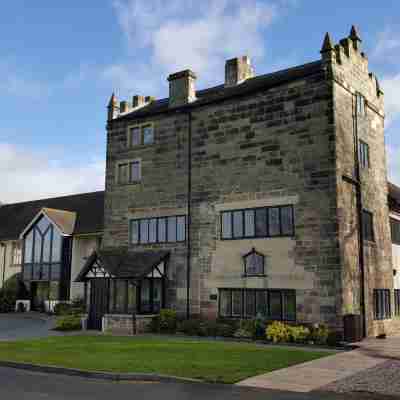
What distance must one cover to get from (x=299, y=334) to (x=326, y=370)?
6.25 m

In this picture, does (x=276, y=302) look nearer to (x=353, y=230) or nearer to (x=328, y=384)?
(x=353, y=230)

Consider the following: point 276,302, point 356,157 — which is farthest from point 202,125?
point 276,302

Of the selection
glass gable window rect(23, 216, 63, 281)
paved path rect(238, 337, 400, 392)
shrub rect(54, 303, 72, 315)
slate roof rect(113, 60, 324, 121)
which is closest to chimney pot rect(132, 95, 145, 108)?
slate roof rect(113, 60, 324, 121)

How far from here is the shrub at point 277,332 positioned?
64.2ft

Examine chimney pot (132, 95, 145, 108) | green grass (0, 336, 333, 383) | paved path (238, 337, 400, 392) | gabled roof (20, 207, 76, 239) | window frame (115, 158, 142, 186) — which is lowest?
paved path (238, 337, 400, 392)

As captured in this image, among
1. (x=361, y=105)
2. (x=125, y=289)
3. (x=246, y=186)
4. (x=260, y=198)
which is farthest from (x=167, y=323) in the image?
(x=361, y=105)

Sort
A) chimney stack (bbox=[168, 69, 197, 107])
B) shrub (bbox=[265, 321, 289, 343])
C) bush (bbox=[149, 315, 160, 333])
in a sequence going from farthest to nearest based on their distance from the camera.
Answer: chimney stack (bbox=[168, 69, 197, 107])
bush (bbox=[149, 315, 160, 333])
shrub (bbox=[265, 321, 289, 343])

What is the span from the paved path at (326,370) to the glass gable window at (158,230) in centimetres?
1016

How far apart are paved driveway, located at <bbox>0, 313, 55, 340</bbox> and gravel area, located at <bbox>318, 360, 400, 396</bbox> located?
14109 millimetres

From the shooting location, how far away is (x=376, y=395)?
10.4 metres

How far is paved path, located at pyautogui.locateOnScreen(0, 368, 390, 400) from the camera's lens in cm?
1002

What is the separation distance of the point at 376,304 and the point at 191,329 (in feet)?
26.9

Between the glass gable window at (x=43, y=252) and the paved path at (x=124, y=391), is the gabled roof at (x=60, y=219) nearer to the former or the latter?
the glass gable window at (x=43, y=252)

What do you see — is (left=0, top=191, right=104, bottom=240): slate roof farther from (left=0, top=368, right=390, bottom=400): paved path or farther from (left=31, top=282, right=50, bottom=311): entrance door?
(left=0, top=368, right=390, bottom=400): paved path
